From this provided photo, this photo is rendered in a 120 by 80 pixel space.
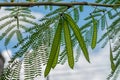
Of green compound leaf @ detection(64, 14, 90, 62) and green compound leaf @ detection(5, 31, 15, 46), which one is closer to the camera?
green compound leaf @ detection(64, 14, 90, 62)

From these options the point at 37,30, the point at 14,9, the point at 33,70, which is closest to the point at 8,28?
the point at 14,9

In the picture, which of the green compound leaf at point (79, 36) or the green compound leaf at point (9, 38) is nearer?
the green compound leaf at point (79, 36)

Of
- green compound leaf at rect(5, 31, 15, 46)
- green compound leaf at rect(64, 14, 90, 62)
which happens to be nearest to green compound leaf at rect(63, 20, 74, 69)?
green compound leaf at rect(64, 14, 90, 62)

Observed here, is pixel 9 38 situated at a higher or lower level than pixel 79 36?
lower

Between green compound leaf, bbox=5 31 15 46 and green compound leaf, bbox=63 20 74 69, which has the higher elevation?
green compound leaf, bbox=63 20 74 69

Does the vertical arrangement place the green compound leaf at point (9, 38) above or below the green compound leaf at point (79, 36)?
below

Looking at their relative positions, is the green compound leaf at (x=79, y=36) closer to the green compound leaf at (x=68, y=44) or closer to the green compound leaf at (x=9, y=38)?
the green compound leaf at (x=68, y=44)

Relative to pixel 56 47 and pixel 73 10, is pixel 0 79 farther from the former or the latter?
pixel 73 10

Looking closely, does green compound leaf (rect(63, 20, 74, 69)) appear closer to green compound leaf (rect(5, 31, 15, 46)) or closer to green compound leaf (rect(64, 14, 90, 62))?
green compound leaf (rect(64, 14, 90, 62))

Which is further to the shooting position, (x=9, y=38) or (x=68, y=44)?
(x=9, y=38)

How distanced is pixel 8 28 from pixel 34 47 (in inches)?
16.0

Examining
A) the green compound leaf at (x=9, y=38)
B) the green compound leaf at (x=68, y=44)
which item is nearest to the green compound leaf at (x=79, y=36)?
the green compound leaf at (x=68, y=44)

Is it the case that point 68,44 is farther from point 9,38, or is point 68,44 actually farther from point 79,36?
point 9,38

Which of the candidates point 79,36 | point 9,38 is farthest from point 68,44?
point 9,38
